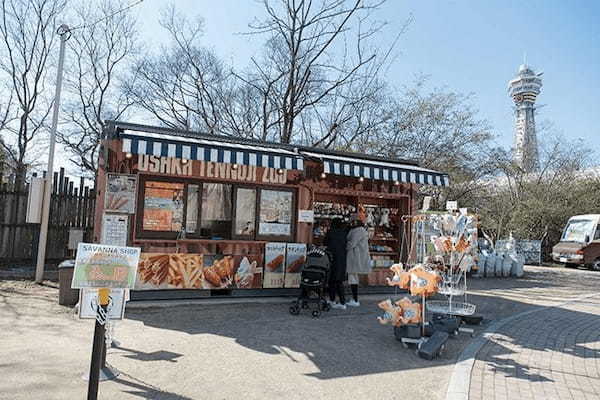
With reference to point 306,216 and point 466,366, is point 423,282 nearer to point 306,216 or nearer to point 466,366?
point 466,366

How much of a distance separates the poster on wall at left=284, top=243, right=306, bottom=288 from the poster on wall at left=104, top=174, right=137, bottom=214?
327 cm

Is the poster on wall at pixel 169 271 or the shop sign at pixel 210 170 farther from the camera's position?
the shop sign at pixel 210 170

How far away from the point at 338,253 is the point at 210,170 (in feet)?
9.98

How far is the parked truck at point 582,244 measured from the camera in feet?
65.4

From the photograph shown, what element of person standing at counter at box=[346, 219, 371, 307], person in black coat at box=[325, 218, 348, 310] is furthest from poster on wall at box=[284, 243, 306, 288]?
person standing at counter at box=[346, 219, 371, 307]

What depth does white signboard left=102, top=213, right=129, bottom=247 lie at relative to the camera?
24.4 feet

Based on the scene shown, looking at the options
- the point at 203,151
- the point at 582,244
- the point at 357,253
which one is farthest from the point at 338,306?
the point at 582,244

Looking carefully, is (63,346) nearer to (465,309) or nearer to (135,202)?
(135,202)

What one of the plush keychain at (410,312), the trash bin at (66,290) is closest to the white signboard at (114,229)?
the trash bin at (66,290)

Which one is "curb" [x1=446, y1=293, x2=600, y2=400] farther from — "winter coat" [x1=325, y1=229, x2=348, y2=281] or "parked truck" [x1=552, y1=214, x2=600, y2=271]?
"parked truck" [x1=552, y1=214, x2=600, y2=271]

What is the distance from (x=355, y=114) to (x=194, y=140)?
11382 millimetres

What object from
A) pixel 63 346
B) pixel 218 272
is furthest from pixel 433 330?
pixel 63 346

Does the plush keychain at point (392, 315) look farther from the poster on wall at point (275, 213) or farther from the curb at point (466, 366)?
the poster on wall at point (275, 213)

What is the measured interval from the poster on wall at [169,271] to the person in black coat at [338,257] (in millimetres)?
2568
